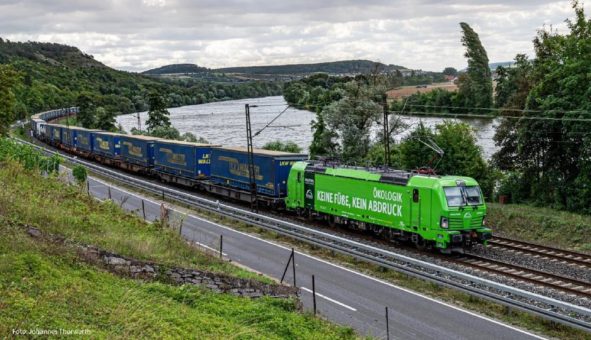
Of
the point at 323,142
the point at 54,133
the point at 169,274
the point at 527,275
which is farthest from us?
the point at 54,133

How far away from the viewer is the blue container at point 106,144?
194ft

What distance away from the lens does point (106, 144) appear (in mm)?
61406

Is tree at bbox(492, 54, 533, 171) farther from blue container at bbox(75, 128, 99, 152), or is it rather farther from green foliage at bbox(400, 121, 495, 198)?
blue container at bbox(75, 128, 99, 152)

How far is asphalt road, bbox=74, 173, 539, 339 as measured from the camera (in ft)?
53.4

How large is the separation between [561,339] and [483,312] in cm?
259

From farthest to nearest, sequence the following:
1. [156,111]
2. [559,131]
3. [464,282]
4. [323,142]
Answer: [156,111], [323,142], [559,131], [464,282]

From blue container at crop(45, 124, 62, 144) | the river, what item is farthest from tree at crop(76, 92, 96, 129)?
blue container at crop(45, 124, 62, 144)

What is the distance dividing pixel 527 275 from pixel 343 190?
10383 mm

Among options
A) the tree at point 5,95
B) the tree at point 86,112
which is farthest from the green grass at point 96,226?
the tree at point 86,112

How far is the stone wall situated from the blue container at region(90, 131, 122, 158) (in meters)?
45.4

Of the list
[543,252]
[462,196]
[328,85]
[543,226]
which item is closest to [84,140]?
[328,85]

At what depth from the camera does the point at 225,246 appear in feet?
87.0

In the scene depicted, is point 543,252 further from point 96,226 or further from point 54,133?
point 54,133

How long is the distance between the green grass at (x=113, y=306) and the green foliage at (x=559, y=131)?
2368 cm
